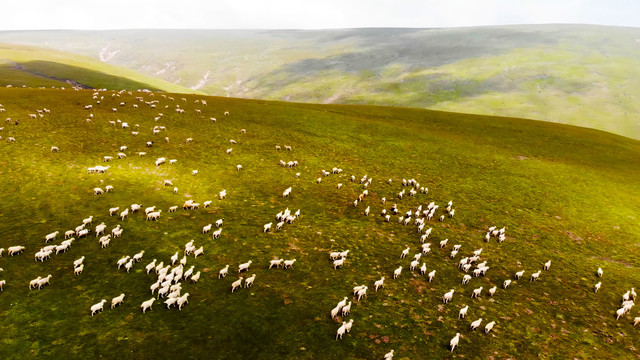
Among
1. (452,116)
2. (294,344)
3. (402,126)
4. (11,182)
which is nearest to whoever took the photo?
(294,344)

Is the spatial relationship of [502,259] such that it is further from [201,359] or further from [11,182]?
[11,182]

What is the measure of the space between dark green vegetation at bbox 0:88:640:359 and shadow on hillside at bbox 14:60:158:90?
112840mm

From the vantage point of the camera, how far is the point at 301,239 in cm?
2942

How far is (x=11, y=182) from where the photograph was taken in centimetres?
3428

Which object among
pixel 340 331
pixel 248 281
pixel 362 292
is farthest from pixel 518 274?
pixel 248 281

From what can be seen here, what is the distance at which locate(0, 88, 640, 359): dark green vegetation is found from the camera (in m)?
19.3

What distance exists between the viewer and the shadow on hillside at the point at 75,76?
161625 millimetres

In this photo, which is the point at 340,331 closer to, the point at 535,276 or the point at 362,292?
the point at 362,292

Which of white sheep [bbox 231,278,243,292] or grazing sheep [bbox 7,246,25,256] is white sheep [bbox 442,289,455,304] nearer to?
white sheep [bbox 231,278,243,292]

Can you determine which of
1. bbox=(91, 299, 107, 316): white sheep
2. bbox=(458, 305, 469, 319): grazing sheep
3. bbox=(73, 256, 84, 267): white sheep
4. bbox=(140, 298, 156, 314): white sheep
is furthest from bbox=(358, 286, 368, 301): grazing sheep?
bbox=(73, 256, 84, 267): white sheep

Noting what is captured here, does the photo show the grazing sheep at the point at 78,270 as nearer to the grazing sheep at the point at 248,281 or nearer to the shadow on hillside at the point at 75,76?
the grazing sheep at the point at 248,281

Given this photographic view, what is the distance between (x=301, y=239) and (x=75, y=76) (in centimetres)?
19033

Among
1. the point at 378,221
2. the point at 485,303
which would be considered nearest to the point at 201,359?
the point at 485,303

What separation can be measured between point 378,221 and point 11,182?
35606 millimetres
